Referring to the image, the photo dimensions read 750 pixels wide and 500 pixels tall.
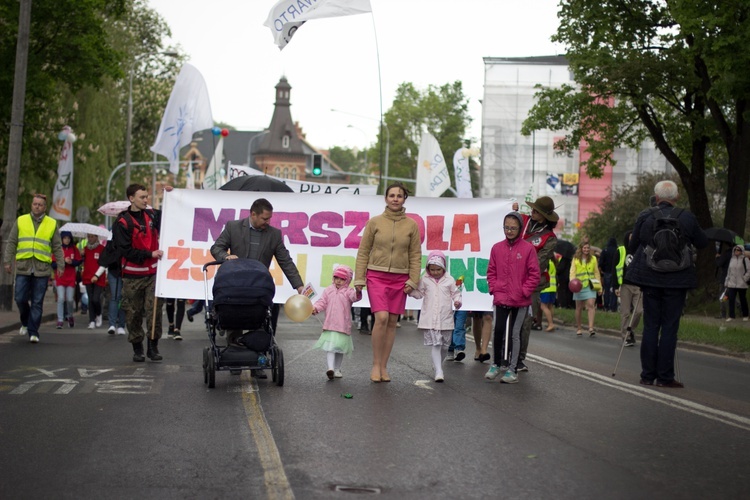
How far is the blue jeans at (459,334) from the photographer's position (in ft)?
48.0

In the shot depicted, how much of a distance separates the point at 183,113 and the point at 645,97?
14.8 m

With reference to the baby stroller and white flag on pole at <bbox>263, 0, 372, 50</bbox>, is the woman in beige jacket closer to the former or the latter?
the baby stroller

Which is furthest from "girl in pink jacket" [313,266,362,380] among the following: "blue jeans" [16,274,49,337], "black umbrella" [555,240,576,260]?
"black umbrella" [555,240,576,260]

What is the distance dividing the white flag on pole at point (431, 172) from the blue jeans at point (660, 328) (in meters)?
22.1

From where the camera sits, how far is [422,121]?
107 metres

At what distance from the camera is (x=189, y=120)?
25.1 meters

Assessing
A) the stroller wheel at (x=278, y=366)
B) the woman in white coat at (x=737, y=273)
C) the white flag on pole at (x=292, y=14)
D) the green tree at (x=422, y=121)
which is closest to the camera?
the stroller wheel at (x=278, y=366)

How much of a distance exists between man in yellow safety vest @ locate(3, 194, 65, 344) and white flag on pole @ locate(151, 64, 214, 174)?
761 cm

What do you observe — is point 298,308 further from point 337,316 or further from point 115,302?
point 115,302

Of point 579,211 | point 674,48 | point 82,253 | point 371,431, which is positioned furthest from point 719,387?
point 579,211

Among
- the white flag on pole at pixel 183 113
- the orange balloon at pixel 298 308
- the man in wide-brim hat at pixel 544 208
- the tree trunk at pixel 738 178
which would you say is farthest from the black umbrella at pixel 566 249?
the orange balloon at pixel 298 308

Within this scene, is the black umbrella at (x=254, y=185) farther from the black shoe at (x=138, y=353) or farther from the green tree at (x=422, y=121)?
the green tree at (x=422, y=121)

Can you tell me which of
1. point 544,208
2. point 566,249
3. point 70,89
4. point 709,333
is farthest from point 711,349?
point 70,89

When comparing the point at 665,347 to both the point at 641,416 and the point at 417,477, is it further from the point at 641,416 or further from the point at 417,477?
the point at 417,477
